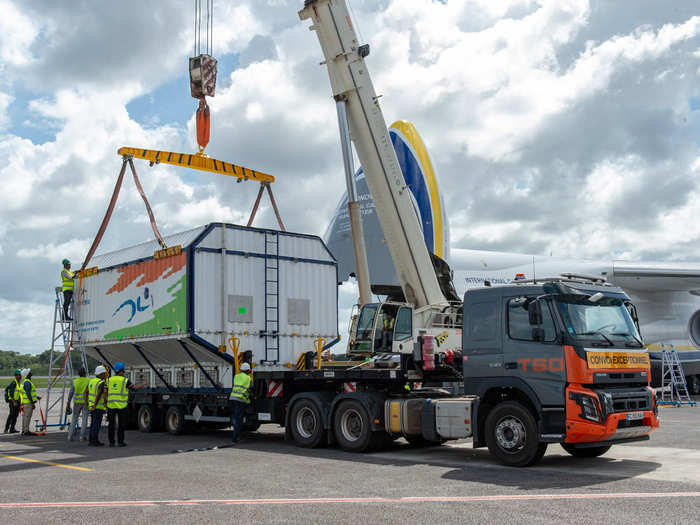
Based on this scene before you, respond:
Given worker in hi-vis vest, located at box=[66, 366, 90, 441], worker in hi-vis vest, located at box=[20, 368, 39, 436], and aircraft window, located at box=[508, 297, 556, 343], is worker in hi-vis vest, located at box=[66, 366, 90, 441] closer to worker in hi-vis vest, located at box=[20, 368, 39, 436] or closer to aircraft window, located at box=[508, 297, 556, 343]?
worker in hi-vis vest, located at box=[20, 368, 39, 436]

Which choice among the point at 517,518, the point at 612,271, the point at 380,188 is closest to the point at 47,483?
the point at 517,518

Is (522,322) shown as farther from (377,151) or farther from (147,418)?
(147,418)

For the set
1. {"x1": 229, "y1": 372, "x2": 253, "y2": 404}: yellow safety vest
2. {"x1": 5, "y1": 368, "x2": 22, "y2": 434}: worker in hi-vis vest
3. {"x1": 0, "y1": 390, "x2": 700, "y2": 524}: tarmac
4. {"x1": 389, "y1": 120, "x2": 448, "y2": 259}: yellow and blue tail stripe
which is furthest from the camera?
{"x1": 389, "y1": 120, "x2": 448, "y2": 259}: yellow and blue tail stripe

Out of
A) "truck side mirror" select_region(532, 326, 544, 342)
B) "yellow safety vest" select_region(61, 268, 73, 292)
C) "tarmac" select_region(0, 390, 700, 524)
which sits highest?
"yellow safety vest" select_region(61, 268, 73, 292)

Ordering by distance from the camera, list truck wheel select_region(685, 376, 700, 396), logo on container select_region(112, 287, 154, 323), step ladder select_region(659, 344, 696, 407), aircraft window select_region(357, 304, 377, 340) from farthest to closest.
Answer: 1. truck wheel select_region(685, 376, 700, 396)
2. step ladder select_region(659, 344, 696, 407)
3. logo on container select_region(112, 287, 154, 323)
4. aircraft window select_region(357, 304, 377, 340)

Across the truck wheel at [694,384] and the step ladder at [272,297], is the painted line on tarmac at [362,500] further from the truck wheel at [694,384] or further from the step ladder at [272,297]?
the truck wheel at [694,384]

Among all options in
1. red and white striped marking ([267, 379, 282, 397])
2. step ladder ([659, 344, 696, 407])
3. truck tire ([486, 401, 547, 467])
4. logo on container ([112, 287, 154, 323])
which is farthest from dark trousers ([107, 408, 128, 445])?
step ladder ([659, 344, 696, 407])

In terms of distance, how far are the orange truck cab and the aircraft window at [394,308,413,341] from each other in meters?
3.55

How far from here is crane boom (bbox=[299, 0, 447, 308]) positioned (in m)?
16.3

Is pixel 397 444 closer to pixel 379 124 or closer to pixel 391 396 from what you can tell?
pixel 391 396

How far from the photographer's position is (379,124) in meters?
16.4

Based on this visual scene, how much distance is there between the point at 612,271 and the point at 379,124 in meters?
19.0

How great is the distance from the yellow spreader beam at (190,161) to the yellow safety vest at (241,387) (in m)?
5.41

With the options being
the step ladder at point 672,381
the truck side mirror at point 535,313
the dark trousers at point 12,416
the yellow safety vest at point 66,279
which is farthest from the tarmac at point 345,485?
the step ladder at point 672,381
